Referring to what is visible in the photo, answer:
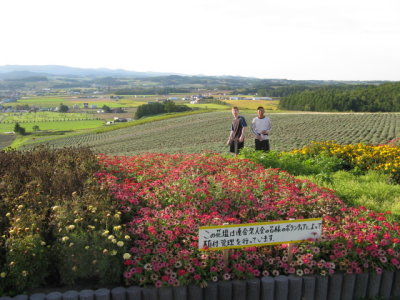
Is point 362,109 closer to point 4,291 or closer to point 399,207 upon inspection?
point 399,207

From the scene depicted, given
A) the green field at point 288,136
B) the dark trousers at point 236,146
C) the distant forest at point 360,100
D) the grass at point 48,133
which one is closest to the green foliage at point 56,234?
the dark trousers at point 236,146

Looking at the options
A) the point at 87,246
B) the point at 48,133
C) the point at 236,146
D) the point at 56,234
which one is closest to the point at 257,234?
the point at 87,246

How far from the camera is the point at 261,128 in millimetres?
10398

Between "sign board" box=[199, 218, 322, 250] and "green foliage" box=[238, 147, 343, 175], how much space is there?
4.42 meters

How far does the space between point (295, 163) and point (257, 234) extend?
17.8 feet

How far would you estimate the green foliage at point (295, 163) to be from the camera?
30.0 ft

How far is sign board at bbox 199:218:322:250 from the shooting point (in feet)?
13.8

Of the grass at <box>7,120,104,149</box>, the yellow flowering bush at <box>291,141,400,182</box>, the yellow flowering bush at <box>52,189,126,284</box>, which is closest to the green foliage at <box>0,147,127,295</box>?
the yellow flowering bush at <box>52,189,126,284</box>

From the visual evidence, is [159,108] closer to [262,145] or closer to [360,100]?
[360,100]

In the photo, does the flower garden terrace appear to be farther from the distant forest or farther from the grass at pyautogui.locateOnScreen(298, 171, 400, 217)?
the distant forest

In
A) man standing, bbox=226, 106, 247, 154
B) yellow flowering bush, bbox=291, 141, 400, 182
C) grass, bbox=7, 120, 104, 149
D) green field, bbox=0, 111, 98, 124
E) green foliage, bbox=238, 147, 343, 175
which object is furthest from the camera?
green field, bbox=0, 111, 98, 124

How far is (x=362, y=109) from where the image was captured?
7331 centimetres

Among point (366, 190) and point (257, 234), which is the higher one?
point (257, 234)

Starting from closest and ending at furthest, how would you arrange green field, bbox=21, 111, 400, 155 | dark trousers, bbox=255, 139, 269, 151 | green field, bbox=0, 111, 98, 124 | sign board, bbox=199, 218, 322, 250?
sign board, bbox=199, 218, 322, 250 → dark trousers, bbox=255, 139, 269, 151 → green field, bbox=21, 111, 400, 155 → green field, bbox=0, 111, 98, 124
